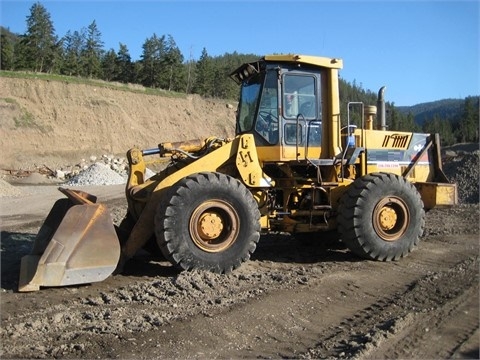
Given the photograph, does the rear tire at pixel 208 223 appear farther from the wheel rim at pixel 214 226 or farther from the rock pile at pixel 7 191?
the rock pile at pixel 7 191

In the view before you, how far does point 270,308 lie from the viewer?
526cm

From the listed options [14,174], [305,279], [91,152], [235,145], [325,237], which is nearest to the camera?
[305,279]

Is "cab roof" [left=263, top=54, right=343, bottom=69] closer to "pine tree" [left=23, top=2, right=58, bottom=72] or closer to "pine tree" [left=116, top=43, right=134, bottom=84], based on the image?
"pine tree" [left=23, top=2, right=58, bottom=72]

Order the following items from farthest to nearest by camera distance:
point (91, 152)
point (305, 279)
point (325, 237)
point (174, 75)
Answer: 1. point (174, 75)
2. point (91, 152)
3. point (325, 237)
4. point (305, 279)

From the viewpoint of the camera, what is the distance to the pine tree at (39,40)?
154 feet

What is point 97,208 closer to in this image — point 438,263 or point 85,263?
point 85,263

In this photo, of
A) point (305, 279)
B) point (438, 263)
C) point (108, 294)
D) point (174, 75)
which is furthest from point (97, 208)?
point (174, 75)

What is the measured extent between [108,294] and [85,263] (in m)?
0.47

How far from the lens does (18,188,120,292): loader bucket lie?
5.74m

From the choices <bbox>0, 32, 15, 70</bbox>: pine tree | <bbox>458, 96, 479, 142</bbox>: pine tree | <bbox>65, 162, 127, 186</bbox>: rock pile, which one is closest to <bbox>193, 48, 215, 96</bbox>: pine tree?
<bbox>0, 32, 15, 70</bbox>: pine tree

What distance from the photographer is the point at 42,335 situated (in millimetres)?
4551

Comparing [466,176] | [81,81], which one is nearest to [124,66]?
[81,81]

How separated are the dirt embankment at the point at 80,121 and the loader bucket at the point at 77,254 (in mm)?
27431

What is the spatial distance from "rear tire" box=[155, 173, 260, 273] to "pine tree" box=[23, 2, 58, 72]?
4613 centimetres
